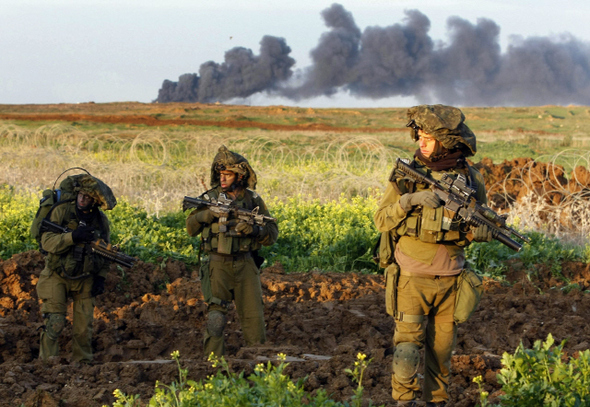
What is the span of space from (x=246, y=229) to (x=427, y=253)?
5.75 ft

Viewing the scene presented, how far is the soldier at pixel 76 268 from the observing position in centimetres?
541

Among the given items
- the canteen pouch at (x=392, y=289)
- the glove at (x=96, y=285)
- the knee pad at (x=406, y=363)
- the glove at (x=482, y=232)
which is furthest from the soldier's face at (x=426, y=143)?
the glove at (x=96, y=285)

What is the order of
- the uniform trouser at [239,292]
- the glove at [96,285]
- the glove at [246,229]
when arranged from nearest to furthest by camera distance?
the glove at [246,229]
the uniform trouser at [239,292]
the glove at [96,285]

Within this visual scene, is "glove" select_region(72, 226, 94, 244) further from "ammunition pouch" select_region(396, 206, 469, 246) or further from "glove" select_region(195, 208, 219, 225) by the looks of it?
"ammunition pouch" select_region(396, 206, 469, 246)

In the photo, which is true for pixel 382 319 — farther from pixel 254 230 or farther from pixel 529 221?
pixel 529 221

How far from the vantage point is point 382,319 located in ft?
22.1

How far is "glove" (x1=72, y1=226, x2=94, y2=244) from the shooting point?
535 centimetres

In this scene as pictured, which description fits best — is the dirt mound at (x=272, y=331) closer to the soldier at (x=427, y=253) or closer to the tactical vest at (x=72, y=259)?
the soldier at (x=427, y=253)

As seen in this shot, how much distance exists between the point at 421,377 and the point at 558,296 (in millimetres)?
3864

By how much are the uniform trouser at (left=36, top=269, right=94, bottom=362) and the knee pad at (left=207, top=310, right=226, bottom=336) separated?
3.62 feet

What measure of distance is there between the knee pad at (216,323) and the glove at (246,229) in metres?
0.68

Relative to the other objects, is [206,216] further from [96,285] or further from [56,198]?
[56,198]

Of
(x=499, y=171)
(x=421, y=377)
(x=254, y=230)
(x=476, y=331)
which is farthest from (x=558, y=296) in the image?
(x=499, y=171)

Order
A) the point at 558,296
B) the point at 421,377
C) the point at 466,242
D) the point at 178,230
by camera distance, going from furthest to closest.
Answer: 1. the point at 178,230
2. the point at 558,296
3. the point at 421,377
4. the point at 466,242
